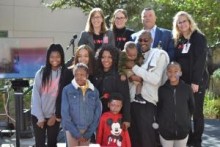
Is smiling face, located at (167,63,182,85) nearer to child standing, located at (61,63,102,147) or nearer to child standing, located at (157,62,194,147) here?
child standing, located at (157,62,194,147)

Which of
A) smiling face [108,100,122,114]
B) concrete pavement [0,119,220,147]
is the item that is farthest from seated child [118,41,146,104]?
concrete pavement [0,119,220,147]

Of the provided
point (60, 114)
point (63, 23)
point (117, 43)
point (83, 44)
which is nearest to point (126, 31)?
point (117, 43)

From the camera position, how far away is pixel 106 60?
18.8 ft

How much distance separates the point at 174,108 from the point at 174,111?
40 millimetres

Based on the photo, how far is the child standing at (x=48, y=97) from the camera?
5934 millimetres

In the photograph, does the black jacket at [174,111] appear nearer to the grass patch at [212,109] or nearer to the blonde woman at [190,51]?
the blonde woman at [190,51]

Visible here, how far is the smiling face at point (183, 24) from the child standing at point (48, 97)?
5.58ft

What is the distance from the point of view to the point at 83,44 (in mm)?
6262

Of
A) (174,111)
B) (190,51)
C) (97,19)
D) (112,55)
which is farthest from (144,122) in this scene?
(97,19)

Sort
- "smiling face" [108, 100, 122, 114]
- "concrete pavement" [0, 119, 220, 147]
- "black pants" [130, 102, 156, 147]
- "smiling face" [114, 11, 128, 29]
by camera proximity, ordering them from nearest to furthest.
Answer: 1. "smiling face" [108, 100, 122, 114]
2. "black pants" [130, 102, 156, 147]
3. "smiling face" [114, 11, 128, 29]
4. "concrete pavement" [0, 119, 220, 147]

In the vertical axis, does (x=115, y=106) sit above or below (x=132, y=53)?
below

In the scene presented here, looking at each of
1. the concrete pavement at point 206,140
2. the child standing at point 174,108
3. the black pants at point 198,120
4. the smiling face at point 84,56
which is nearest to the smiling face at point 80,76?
the smiling face at point 84,56

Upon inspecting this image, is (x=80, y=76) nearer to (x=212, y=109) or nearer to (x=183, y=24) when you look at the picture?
(x=183, y=24)

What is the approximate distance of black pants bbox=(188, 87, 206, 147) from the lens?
6.43 meters
